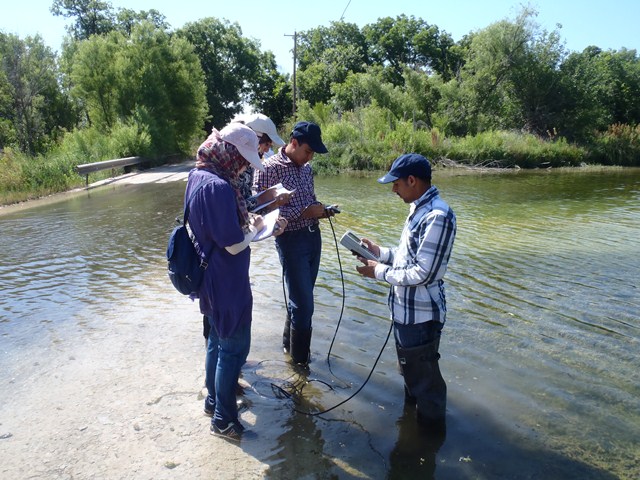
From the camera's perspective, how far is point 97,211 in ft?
43.2

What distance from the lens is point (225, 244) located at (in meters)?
3.00

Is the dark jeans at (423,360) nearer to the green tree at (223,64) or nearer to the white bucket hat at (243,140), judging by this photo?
the white bucket hat at (243,140)

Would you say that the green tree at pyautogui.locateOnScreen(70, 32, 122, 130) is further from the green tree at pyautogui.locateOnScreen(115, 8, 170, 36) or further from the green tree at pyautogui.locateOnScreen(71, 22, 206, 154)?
the green tree at pyautogui.locateOnScreen(115, 8, 170, 36)

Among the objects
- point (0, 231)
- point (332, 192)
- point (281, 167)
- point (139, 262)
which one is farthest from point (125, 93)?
point (281, 167)

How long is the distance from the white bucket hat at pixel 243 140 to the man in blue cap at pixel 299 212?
87cm

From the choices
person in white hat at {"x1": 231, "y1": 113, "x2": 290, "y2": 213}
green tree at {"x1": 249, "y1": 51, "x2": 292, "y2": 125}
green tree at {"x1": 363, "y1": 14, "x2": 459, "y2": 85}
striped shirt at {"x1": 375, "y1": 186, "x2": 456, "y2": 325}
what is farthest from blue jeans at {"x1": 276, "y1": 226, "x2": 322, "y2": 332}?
green tree at {"x1": 363, "y1": 14, "x2": 459, "y2": 85}

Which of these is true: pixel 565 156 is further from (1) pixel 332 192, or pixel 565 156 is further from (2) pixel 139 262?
(2) pixel 139 262

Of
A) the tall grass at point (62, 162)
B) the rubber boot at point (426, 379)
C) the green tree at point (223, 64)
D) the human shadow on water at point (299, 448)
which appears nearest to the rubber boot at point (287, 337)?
the human shadow on water at point (299, 448)

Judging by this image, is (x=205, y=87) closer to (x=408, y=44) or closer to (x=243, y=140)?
(x=408, y=44)

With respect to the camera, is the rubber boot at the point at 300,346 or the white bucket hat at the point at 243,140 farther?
the rubber boot at the point at 300,346

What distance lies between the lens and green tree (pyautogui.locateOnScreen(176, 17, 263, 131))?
169ft

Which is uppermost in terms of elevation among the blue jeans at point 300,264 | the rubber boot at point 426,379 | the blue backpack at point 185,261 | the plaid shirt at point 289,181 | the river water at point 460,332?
the plaid shirt at point 289,181

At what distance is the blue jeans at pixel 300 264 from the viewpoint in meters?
4.12

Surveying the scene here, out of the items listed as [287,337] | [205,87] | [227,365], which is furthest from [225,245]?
[205,87]
